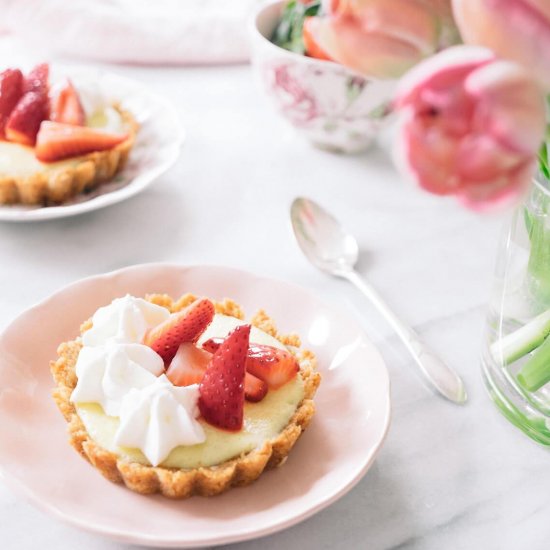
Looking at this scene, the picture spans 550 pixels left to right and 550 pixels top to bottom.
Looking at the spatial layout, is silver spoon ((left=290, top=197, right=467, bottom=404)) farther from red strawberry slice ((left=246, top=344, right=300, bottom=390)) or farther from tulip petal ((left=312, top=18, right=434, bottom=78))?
tulip petal ((left=312, top=18, right=434, bottom=78))

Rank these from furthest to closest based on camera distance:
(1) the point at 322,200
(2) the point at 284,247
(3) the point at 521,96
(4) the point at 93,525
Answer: (1) the point at 322,200
(2) the point at 284,247
(4) the point at 93,525
(3) the point at 521,96

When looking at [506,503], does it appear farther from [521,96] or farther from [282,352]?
[521,96]

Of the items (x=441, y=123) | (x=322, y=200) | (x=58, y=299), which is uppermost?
(x=441, y=123)

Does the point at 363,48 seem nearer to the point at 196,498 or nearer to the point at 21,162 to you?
the point at 196,498

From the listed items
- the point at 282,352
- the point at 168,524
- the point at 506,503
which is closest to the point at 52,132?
the point at 282,352

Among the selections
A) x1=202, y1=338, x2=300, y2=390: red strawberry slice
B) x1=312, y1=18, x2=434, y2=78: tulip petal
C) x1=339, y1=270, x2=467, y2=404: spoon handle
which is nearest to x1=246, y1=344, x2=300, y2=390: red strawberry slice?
x1=202, y1=338, x2=300, y2=390: red strawberry slice

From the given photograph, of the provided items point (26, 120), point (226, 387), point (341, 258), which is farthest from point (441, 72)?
point (26, 120)

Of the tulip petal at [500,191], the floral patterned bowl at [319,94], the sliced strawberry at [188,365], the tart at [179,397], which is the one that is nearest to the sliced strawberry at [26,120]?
the floral patterned bowl at [319,94]
